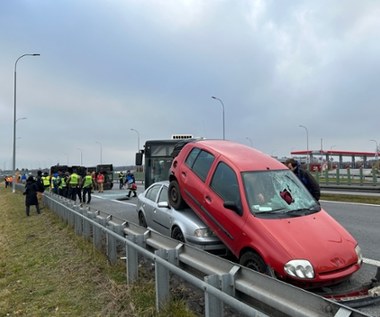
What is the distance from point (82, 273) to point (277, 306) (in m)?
4.41

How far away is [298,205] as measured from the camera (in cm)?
615

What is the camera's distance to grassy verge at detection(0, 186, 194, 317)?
512 centimetres

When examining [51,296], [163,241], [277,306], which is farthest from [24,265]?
[277,306]

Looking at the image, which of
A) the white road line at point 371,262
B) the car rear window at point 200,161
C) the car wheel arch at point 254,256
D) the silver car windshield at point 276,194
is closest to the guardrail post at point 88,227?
the car rear window at point 200,161

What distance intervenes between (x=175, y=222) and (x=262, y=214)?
2148mm

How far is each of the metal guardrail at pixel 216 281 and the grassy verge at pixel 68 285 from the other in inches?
12.3

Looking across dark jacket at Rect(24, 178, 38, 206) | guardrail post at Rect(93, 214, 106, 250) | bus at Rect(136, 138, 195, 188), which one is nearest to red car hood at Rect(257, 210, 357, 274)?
guardrail post at Rect(93, 214, 106, 250)

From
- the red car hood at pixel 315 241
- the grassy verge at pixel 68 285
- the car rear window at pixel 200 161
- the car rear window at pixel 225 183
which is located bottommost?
the grassy verge at pixel 68 285

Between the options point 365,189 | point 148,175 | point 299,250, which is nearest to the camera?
point 299,250

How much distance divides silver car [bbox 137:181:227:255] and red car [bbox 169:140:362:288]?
0.72ft

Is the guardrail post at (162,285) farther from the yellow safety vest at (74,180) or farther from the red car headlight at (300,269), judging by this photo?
the yellow safety vest at (74,180)

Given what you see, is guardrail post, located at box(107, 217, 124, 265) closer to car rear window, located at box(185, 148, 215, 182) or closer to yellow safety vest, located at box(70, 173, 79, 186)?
car rear window, located at box(185, 148, 215, 182)

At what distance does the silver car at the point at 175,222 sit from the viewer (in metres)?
6.57

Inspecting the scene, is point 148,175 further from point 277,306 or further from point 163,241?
point 277,306
